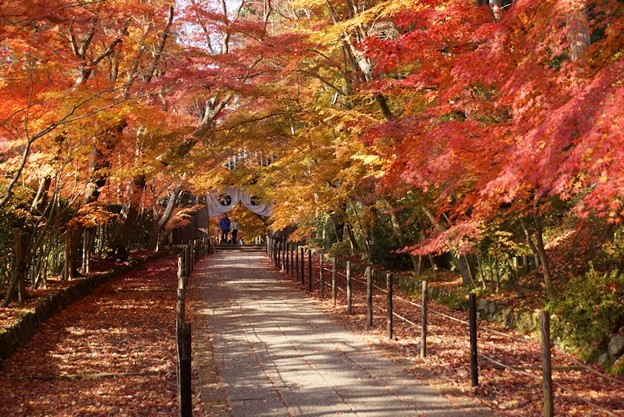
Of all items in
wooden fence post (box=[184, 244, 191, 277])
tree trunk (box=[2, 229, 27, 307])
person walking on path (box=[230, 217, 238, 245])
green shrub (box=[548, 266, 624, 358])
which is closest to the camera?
green shrub (box=[548, 266, 624, 358])

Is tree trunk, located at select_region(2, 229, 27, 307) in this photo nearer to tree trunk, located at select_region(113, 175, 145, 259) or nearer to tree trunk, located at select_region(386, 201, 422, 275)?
tree trunk, located at select_region(113, 175, 145, 259)

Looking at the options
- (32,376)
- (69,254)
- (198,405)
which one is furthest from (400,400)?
(69,254)

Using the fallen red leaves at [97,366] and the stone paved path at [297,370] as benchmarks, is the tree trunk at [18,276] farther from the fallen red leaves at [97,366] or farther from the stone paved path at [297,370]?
the stone paved path at [297,370]

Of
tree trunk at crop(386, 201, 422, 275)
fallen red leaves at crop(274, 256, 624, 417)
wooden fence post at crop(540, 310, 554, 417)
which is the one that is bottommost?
fallen red leaves at crop(274, 256, 624, 417)

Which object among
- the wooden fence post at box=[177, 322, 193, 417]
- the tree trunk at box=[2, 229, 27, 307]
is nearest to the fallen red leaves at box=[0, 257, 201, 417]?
the tree trunk at box=[2, 229, 27, 307]

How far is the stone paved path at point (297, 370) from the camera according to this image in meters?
5.95

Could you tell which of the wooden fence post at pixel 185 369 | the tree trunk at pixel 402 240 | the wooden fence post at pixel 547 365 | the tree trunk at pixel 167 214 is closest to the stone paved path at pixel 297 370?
the wooden fence post at pixel 547 365

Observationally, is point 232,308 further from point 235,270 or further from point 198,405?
point 235,270

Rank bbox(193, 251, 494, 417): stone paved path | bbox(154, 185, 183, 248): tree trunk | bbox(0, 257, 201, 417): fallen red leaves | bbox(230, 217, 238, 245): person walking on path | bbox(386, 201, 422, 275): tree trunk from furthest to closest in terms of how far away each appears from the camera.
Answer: bbox(230, 217, 238, 245): person walking on path → bbox(154, 185, 183, 248): tree trunk → bbox(386, 201, 422, 275): tree trunk → bbox(0, 257, 201, 417): fallen red leaves → bbox(193, 251, 494, 417): stone paved path

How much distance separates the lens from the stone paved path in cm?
595

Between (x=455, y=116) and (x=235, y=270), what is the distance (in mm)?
12759

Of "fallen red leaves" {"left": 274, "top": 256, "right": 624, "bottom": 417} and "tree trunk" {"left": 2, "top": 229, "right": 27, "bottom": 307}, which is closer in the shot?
"fallen red leaves" {"left": 274, "top": 256, "right": 624, "bottom": 417}

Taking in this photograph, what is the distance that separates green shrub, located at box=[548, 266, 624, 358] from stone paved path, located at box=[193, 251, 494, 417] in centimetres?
241

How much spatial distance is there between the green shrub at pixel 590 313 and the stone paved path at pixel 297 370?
2412 mm
